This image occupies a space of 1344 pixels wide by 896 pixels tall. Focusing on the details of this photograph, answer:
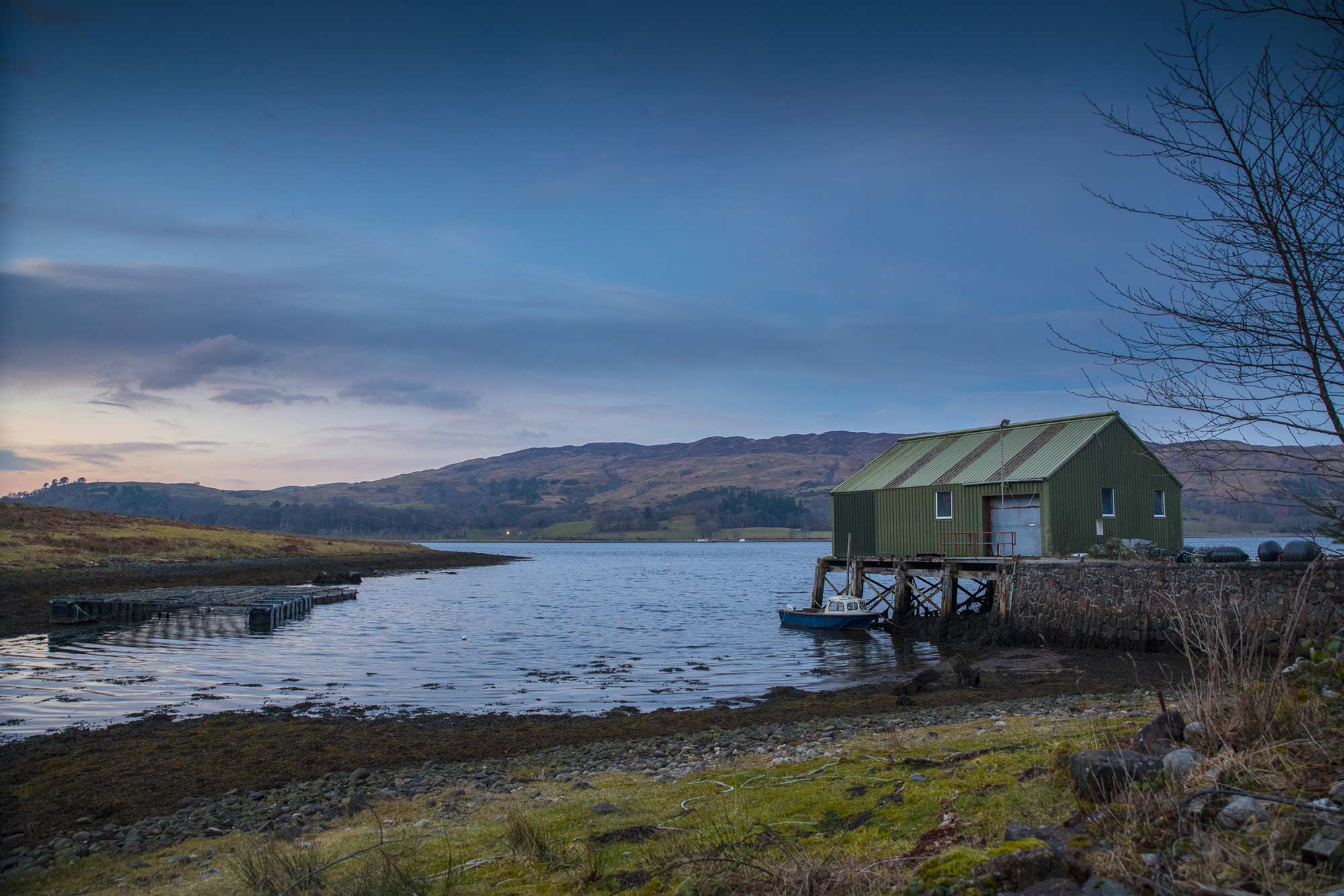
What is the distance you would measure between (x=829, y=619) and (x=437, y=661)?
18312 mm

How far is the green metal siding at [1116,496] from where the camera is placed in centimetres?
3362

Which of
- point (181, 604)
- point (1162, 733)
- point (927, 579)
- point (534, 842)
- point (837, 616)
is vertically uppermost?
point (1162, 733)

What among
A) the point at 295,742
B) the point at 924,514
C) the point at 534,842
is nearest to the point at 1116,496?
the point at 924,514

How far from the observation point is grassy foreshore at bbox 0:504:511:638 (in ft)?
151

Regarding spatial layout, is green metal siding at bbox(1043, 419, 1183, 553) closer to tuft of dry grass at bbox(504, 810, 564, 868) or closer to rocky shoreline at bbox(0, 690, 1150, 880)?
rocky shoreline at bbox(0, 690, 1150, 880)

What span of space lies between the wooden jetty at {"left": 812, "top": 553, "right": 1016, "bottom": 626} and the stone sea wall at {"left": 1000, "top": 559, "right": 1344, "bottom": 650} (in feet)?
3.89

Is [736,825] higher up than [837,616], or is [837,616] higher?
[736,825]

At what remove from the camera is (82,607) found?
35.7 metres

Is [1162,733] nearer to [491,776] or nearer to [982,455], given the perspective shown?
[491,776]

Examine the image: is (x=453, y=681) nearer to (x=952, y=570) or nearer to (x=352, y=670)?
(x=352, y=670)

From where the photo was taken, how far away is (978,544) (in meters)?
35.9

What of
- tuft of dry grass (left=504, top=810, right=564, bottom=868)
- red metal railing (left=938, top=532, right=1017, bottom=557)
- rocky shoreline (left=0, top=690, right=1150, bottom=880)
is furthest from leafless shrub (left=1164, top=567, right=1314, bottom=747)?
red metal railing (left=938, top=532, right=1017, bottom=557)

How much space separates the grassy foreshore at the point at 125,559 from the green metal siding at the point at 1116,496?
132ft

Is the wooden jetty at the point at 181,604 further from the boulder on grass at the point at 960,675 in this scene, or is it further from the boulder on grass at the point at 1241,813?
the boulder on grass at the point at 1241,813
